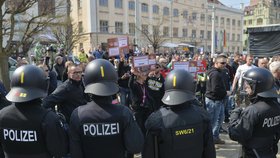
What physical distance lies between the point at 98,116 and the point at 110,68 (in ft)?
1.83

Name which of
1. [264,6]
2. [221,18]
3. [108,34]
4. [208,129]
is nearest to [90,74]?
[208,129]

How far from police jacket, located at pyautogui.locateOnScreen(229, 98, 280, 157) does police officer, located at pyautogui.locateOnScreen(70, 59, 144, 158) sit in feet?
3.66

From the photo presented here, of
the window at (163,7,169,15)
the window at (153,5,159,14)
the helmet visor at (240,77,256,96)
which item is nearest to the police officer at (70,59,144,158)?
the helmet visor at (240,77,256,96)

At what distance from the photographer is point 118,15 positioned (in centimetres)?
4925

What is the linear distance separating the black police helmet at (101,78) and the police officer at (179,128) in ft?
1.66

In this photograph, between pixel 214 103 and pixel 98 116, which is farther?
pixel 214 103

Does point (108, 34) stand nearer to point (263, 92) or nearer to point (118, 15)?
point (118, 15)

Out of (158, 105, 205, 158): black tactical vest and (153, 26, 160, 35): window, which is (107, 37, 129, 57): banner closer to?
(158, 105, 205, 158): black tactical vest

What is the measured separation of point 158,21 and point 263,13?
5311cm

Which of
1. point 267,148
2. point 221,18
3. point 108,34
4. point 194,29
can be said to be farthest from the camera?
point 221,18

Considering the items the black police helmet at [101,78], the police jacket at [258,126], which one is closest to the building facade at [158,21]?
the police jacket at [258,126]

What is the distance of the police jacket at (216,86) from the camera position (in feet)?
22.9

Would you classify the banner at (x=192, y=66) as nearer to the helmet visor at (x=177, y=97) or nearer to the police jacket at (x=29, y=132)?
the helmet visor at (x=177, y=97)

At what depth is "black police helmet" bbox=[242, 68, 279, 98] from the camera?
11.3ft
